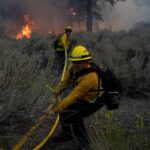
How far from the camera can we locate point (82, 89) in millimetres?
6141

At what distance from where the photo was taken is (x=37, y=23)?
34469 millimetres

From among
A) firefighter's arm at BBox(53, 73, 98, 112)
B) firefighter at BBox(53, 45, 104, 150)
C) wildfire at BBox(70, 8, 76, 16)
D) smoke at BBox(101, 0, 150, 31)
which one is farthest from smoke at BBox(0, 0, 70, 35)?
firefighter's arm at BBox(53, 73, 98, 112)

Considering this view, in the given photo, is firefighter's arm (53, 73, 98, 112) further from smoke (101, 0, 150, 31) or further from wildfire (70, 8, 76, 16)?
smoke (101, 0, 150, 31)

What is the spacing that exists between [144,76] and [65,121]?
17.1 ft

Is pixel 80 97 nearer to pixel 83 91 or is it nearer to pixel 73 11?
pixel 83 91

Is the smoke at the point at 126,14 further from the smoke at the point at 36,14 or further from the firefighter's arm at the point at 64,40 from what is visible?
the firefighter's arm at the point at 64,40

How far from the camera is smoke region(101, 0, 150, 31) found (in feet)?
144

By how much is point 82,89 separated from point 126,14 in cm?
4049

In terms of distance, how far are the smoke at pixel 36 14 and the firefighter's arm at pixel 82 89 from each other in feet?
84.9

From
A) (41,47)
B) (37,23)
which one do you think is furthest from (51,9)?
(41,47)

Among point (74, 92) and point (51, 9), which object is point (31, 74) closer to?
point (74, 92)

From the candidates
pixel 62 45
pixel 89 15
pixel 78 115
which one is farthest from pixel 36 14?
pixel 78 115

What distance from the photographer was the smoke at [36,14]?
109 ft

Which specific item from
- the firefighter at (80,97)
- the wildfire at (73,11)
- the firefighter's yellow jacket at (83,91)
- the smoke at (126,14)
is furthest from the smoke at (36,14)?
the firefighter's yellow jacket at (83,91)
